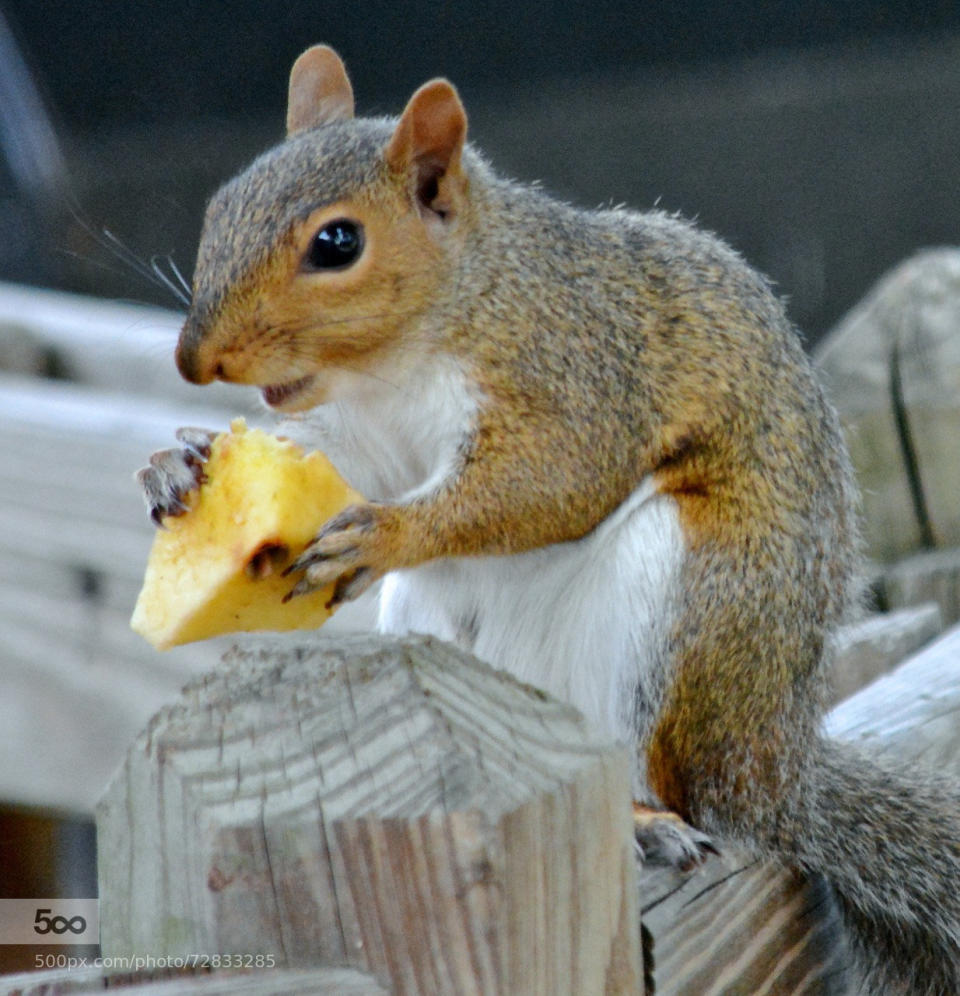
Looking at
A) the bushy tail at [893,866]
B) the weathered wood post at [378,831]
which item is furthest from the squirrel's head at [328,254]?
the weathered wood post at [378,831]

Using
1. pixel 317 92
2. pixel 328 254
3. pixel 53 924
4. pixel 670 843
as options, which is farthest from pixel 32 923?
pixel 317 92

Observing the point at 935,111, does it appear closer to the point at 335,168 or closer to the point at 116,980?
the point at 335,168

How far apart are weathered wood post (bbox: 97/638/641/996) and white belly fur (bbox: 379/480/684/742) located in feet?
2.84

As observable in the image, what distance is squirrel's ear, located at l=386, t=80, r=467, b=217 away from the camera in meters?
2.04

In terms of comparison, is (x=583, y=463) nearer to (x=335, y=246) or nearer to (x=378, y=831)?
(x=335, y=246)

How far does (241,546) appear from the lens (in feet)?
5.52

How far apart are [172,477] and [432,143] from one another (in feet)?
1.98

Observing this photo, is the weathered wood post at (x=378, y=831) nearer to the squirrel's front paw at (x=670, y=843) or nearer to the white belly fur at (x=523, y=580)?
the squirrel's front paw at (x=670, y=843)

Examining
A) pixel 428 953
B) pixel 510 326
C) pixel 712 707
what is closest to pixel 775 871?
pixel 712 707

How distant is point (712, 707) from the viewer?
1909 mm

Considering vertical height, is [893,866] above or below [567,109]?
below

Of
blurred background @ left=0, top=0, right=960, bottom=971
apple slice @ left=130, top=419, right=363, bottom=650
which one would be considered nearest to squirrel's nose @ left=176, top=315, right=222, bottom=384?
apple slice @ left=130, top=419, right=363, bottom=650

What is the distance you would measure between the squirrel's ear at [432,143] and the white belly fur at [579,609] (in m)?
0.48

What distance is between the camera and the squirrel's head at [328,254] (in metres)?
1.90
